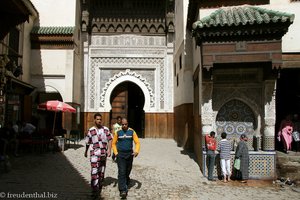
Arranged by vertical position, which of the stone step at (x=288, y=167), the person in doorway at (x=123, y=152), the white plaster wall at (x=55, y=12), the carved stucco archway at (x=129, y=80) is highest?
the white plaster wall at (x=55, y=12)

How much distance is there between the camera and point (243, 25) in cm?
577

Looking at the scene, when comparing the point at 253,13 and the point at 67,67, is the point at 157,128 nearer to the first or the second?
the point at 67,67

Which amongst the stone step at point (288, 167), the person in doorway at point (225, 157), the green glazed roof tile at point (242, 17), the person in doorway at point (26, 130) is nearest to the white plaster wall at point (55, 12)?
the person in doorway at point (26, 130)

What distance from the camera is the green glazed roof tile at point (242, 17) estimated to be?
5.68 m

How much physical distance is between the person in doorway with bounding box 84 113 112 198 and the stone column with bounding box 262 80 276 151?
356 centimetres

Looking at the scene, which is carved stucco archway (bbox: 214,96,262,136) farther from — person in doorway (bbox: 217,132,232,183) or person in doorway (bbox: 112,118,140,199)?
person in doorway (bbox: 112,118,140,199)

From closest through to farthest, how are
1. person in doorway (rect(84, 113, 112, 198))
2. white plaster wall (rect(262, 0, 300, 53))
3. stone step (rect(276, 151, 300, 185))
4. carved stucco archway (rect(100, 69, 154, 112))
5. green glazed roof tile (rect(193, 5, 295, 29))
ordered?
person in doorway (rect(84, 113, 112, 198)), green glazed roof tile (rect(193, 5, 295, 29)), stone step (rect(276, 151, 300, 185)), white plaster wall (rect(262, 0, 300, 53)), carved stucco archway (rect(100, 69, 154, 112))

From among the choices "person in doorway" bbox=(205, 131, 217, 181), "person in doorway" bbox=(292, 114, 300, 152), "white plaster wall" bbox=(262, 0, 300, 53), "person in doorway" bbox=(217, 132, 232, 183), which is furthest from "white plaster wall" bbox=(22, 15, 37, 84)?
"person in doorway" bbox=(292, 114, 300, 152)

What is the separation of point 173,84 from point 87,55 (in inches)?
166

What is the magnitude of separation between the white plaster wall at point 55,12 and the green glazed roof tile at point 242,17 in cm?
735

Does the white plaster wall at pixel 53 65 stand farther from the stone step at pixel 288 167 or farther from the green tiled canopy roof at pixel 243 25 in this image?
the stone step at pixel 288 167

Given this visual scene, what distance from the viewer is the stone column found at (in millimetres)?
6391

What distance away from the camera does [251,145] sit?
267 inches

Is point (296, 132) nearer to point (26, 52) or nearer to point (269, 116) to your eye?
point (269, 116)
